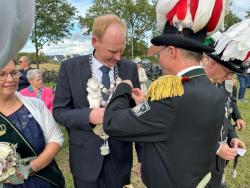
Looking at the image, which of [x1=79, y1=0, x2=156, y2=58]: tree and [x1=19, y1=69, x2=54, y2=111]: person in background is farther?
[x1=79, y1=0, x2=156, y2=58]: tree

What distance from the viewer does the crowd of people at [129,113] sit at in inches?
83.2

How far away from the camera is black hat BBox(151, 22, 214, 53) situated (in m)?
2.12

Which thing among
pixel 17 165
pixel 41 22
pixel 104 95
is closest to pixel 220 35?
pixel 104 95

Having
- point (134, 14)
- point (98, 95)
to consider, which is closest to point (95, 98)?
point (98, 95)

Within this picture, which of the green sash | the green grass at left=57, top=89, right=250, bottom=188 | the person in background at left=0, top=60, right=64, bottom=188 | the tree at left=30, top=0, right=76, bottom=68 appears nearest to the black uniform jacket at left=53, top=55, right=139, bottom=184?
the person in background at left=0, top=60, right=64, bottom=188

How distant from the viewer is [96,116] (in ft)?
8.36

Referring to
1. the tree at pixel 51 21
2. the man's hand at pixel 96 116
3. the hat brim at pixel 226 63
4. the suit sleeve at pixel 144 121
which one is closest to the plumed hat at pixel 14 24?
the suit sleeve at pixel 144 121

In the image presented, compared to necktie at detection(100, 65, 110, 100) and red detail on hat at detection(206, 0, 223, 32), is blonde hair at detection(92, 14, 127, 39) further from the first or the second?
red detail on hat at detection(206, 0, 223, 32)

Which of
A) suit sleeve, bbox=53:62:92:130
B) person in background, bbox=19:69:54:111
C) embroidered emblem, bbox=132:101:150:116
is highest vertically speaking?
embroidered emblem, bbox=132:101:150:116

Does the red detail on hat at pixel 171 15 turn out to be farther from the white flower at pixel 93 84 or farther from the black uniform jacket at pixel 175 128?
the white flower at pixel 93 84

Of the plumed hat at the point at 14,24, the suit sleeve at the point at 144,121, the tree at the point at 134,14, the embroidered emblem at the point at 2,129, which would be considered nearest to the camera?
the plumed hat at the point at 14,24

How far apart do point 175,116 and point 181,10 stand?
0.60m

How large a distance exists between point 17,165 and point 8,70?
0.72m

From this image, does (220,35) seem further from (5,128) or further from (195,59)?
(5,128)
